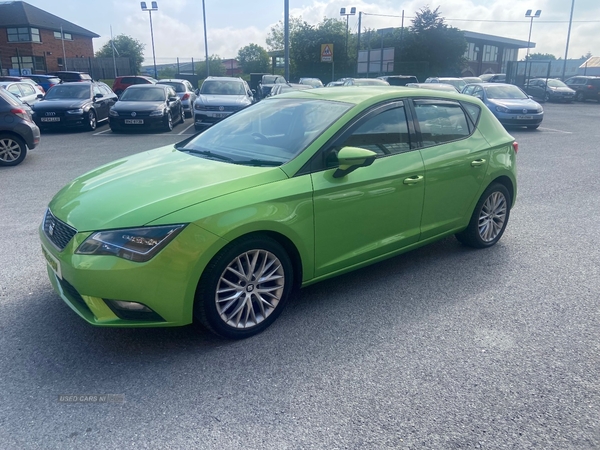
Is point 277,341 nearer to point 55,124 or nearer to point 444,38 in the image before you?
point 55,124

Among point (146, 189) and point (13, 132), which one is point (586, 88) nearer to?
point (13, 132)

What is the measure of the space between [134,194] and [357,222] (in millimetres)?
1644

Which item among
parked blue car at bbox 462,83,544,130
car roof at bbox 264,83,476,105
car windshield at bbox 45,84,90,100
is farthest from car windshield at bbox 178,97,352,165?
car windshield at bbox 45,84,90,100

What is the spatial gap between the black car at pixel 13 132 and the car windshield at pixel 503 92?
1406 cm

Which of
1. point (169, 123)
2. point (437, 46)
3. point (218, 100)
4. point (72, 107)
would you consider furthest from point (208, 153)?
point (437, 46)

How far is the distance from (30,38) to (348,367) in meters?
59.3

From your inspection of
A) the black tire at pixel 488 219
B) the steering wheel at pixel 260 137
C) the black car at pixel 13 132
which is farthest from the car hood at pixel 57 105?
the black tire at pixel 488 219

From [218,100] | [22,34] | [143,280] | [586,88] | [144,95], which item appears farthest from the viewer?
[22,34]

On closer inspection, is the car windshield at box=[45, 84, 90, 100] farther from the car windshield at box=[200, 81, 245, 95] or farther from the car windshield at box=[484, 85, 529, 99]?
the car windshield at box=[484, 85, 529, 99]

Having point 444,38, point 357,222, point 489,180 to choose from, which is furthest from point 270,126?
point 444,38

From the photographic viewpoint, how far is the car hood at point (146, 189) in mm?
3164

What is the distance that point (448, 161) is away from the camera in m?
4.61

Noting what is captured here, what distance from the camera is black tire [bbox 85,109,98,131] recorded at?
16125 millimetres

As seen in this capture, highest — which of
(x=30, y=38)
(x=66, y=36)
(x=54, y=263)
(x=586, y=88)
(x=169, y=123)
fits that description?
(x=66, y=36)
